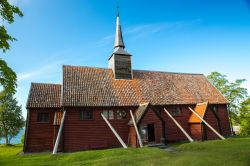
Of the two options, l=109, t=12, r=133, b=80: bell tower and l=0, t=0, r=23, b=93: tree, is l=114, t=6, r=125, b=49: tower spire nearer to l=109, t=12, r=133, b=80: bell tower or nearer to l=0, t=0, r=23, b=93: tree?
l=109, t=12, r=133, b=80: bell tower

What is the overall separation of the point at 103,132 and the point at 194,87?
54.3 ft

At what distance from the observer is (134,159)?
12.2 metres

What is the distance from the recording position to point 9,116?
113 ft

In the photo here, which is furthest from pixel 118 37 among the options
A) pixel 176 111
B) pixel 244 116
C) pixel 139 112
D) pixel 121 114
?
pixel 244 116

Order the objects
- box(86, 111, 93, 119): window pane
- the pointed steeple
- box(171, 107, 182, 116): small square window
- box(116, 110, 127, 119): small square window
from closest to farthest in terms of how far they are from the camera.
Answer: box(86, 111, 93, 119): window pane < box(116, 110, 127, 119): small square window < box(171, 107, 182, 116): small square window < the pointed steeple

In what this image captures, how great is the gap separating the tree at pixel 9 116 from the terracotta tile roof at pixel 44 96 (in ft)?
54.0

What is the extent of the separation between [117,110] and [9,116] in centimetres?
2553

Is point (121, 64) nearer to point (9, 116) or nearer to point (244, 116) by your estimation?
point (9, 116)

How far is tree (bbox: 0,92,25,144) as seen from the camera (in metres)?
34.2

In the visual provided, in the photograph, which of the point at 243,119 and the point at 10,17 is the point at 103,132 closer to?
the point at 10,17

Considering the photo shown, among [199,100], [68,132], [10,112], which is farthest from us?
[10,112]

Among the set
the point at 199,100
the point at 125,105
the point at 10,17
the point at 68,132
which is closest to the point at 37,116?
the point at 68,132

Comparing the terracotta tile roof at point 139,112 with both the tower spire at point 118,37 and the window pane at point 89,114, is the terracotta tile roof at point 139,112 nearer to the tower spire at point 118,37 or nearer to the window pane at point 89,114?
the window pane at point 89,114

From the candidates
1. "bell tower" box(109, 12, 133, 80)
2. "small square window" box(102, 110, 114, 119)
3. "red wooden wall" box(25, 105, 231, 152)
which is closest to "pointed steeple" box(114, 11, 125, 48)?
"bell tower" box(109, 12, 133, 80)
